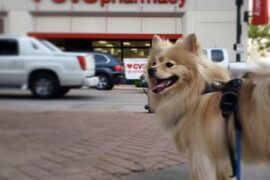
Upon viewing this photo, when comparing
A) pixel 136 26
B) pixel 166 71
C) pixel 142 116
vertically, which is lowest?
pixel 142 116

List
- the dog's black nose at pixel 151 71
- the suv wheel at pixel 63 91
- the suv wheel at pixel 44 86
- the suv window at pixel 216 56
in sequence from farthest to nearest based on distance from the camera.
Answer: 1. the suv wheel at pixel 63 91
2. the suv wheel at pixel 44 86
3. the suv window at pixel 216 56
4. the dog's black nose at pixel 151 71

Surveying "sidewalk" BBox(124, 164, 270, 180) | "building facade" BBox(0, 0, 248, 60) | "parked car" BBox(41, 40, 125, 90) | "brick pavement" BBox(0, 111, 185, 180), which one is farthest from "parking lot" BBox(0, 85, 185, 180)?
"building facade" BBox(0, 0, 248, 60)

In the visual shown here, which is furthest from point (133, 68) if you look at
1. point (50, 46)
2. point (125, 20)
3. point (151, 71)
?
point (151, 71)

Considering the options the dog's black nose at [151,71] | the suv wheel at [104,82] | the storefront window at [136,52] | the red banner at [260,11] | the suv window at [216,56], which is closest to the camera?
the dog's black nose at [151,71]

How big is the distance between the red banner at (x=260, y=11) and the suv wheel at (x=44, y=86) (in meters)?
2.50

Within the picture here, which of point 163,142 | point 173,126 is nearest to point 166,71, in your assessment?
point 173,126

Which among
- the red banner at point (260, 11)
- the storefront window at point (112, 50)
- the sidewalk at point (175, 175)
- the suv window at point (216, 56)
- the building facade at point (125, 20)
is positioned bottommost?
the sidewalk at point (175, 175)

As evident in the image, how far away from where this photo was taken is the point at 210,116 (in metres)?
3.51

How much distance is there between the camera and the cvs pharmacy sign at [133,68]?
533cm

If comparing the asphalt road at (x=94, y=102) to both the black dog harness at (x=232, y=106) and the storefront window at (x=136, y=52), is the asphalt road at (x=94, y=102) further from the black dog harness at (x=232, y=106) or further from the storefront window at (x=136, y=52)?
the black dog harness at (x=232, y=106)

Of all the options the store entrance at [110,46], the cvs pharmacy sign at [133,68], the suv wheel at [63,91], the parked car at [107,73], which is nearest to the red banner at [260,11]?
the cvs pharmacy sign at [133,68]

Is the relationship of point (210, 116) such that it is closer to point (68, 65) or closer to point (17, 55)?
point (17, 55)

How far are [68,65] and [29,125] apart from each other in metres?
1.27

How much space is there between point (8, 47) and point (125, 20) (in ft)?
3.37
